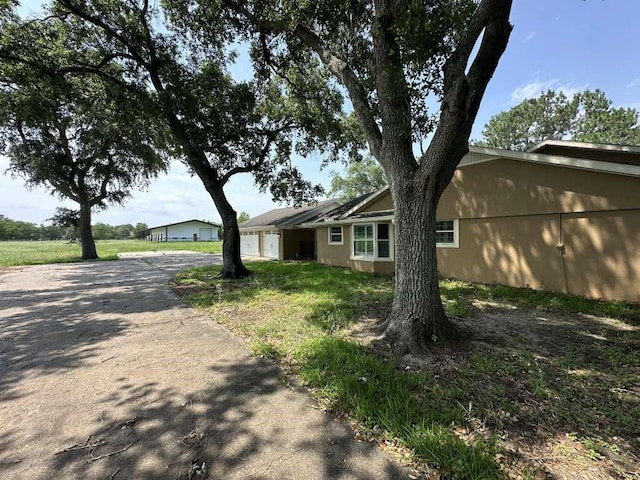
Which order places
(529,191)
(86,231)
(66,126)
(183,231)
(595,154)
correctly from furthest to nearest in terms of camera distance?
(183,231) < (86,231) < (66,126) < (595,154) < (529,191)

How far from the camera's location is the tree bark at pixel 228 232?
11766mm

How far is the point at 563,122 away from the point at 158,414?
36.9 metres

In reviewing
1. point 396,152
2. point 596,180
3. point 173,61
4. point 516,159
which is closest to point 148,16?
point 173,61

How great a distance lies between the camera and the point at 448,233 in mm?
10562

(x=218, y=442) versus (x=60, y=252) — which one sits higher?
(x=60, y=252)

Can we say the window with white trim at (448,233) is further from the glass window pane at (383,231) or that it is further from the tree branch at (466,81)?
the tree branch at (466,81)

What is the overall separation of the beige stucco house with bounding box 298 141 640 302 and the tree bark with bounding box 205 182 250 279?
5.72m

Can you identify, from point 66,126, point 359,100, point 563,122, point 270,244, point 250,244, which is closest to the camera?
point 359,100

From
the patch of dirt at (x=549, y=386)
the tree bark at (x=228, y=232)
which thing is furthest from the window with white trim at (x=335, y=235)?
the patch of dirt at (x=549, y=386)

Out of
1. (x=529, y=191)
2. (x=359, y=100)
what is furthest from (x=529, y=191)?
(x=359, y=100)

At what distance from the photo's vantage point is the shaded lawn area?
229 cm

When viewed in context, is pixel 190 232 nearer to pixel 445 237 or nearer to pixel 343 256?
pixel 343 256

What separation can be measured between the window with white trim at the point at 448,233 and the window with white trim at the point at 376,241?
6.42 feet

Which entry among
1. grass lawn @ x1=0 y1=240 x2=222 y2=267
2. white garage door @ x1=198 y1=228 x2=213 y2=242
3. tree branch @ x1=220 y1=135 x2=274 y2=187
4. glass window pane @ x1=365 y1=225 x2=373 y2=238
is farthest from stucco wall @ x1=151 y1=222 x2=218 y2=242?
glass window pane @ x1=365 y1=225 x2=373 y2=238
